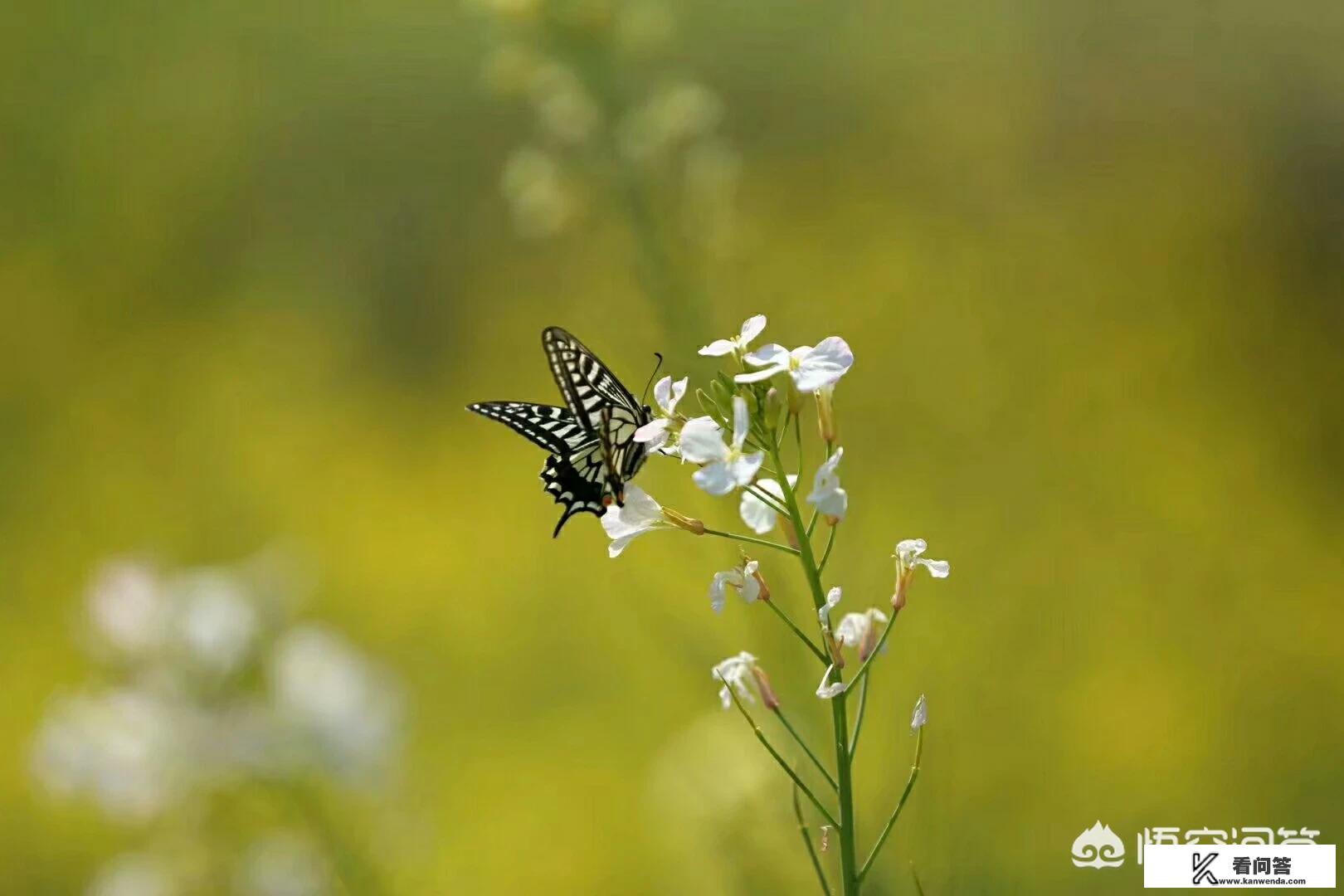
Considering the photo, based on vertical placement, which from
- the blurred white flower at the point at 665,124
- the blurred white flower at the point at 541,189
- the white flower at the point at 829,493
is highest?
the blurred white flower at the point at 665,124

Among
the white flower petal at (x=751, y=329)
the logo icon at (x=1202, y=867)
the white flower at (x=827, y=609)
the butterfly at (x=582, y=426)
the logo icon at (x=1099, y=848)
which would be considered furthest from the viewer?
the logo icon at (x=1099, y=848)

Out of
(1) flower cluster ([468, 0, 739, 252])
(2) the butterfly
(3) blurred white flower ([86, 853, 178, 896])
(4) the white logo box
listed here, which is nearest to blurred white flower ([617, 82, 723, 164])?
(1) flower cluster ([468, 0, 739, 252])

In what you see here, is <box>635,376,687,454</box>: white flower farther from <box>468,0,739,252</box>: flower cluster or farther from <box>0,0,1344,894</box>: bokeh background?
<box>468,0,739,252</box>: flower cluster

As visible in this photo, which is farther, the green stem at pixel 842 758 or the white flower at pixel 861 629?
the white flower at pixel 861 629

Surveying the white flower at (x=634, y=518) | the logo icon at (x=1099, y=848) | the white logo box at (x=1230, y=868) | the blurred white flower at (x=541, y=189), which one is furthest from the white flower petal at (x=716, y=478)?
the logo icon at (x=1099, y=848)

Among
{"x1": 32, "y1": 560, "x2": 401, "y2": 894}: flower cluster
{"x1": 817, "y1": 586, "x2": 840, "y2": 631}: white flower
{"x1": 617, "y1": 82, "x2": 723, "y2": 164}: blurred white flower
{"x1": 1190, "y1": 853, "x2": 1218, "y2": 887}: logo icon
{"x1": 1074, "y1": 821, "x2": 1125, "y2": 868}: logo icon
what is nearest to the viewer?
{"x1": 817, "y1": 586, "x2": 840, "y2": 631}: white flower

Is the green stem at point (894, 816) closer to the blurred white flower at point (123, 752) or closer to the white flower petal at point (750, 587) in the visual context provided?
the white flower petal at point (750, 587)

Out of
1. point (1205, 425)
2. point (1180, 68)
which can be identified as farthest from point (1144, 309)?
point (1180, 68)

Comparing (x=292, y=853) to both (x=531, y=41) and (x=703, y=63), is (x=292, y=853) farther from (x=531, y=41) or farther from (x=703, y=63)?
(x=703, y=63)

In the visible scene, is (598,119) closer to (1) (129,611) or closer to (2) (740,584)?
(1) (129,611)
